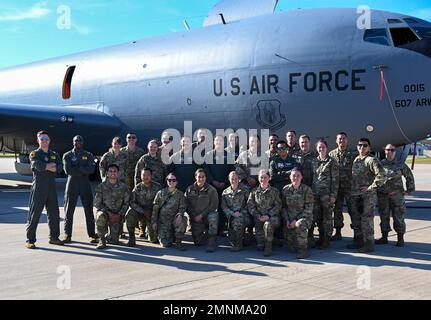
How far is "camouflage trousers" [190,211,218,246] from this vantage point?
7.38 m

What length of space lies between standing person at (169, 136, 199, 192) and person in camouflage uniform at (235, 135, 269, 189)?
847 millimetres

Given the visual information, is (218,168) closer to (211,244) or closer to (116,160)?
(211,244)

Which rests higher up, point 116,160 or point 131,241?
point 116,160

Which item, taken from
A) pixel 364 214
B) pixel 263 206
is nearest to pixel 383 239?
pixel 364 214

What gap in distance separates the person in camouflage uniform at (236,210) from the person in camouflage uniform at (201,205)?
7.5 inches

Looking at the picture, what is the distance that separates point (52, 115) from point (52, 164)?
754 centimetres

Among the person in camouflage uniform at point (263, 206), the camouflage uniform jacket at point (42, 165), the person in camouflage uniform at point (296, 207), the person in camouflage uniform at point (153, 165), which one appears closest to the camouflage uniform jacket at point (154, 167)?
the person in camouflage uniform at point (153, 165)

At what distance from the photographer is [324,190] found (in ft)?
24.5

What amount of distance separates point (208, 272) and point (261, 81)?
623 cm

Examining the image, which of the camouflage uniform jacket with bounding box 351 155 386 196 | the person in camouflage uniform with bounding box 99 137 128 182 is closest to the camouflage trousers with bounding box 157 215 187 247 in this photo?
the person in camouflage uniform with bounding box 99 137 128 182

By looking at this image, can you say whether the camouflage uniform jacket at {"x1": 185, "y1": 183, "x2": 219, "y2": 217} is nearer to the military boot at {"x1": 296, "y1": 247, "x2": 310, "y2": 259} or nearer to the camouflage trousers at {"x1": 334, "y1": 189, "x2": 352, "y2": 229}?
the military boot at {"x1": 296, "y1": 247, "x2": 310, "y2": 259}

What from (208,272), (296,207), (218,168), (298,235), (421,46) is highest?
(421,46)
